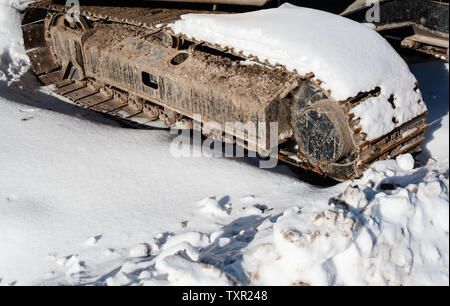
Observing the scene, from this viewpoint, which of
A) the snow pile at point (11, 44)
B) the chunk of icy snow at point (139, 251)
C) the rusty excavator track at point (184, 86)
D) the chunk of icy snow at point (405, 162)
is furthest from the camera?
the snow pile at point (11, 44)

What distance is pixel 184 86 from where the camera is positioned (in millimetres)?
6078

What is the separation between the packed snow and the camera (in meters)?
4.81

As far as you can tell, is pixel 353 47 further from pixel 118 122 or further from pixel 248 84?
pixel 118 122

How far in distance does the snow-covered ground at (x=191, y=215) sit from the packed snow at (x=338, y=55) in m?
0.66

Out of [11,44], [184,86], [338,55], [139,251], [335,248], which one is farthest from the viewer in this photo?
[11,44]

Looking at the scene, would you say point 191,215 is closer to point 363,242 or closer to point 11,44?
point 363,242

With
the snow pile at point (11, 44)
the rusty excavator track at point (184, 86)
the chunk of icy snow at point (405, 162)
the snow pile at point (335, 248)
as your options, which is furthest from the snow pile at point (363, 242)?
the snow pile at point (11, 44)

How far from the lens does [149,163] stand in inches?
229

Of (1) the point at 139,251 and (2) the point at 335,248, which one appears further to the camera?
(1) the point at 139,251

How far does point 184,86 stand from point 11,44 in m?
4.69

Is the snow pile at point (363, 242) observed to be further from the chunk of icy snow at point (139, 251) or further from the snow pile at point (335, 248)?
the chunk of icy snow at point (139, 251)

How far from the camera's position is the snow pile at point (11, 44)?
846 cm

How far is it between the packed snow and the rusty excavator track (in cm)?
11

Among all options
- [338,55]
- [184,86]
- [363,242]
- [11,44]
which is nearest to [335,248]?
[363,242]
